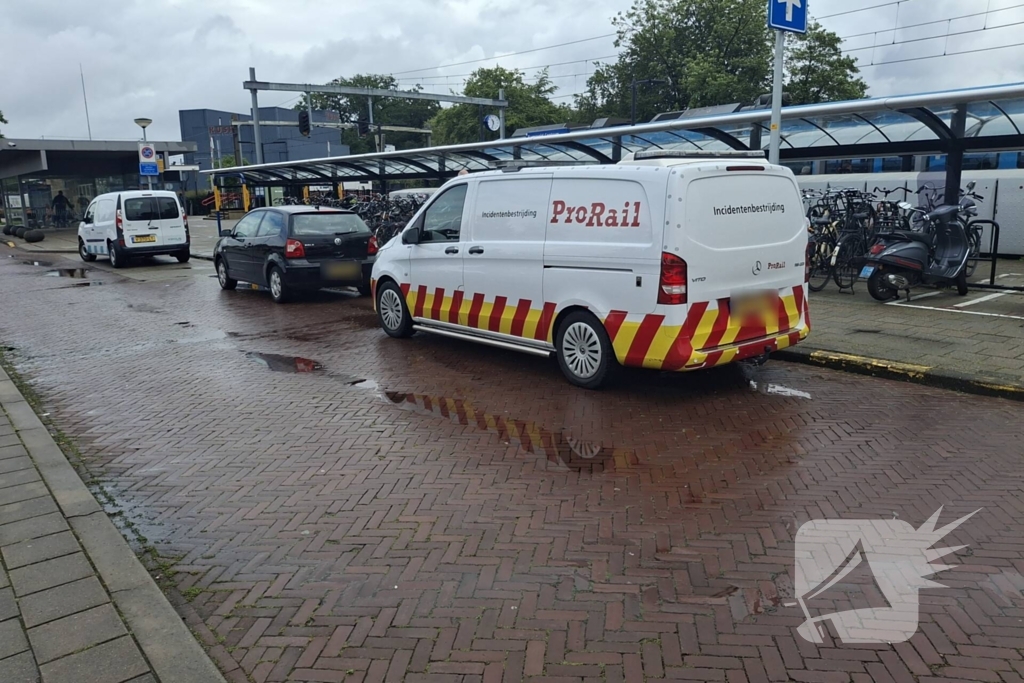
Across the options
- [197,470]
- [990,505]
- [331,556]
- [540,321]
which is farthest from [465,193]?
[990,505]

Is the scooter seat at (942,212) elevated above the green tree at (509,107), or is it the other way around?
the green tree at (509,107)

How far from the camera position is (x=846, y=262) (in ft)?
38.9

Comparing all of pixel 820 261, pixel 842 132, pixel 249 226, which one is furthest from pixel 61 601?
Answer: pixel 842 132

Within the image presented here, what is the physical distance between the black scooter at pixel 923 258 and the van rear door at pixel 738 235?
4515 millimetres

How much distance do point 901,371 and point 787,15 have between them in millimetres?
4206

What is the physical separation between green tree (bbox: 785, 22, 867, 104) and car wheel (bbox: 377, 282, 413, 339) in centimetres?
3827

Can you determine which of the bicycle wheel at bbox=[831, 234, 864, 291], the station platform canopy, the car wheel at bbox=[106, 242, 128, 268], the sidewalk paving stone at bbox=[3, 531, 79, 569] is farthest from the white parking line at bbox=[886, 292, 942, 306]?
the car wheel at bbox=[106, 242, 128, 268]

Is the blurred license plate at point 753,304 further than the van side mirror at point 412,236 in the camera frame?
No

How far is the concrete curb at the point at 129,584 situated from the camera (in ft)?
10.1

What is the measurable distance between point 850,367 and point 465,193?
13.7ft

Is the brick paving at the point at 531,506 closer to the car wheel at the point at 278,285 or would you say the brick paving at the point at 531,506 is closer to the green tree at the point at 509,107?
the car wheel at the point at 278,285

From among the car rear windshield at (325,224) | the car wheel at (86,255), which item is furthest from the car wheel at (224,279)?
the car wheel at (86,255)

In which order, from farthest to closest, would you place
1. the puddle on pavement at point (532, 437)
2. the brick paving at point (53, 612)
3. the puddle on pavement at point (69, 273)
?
the puddle on pavement at point (69, 273) < the puddle on pavement at point (532, 437) < the brick paving at point (53, 612)

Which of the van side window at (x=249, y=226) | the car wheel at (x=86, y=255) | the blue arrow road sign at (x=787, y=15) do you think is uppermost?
the blue arrow road sign at (x=787, y=15)
